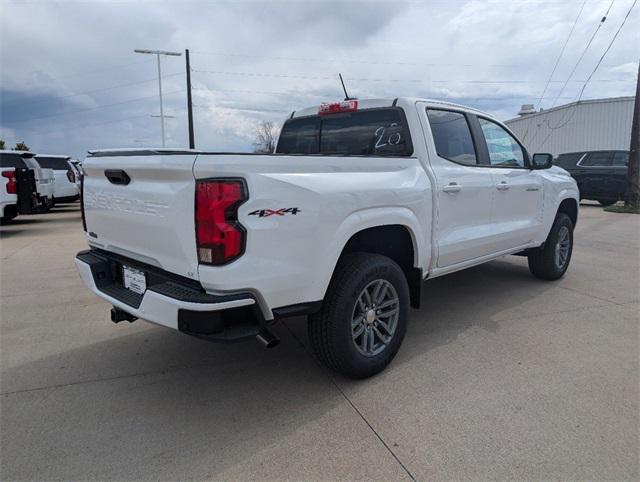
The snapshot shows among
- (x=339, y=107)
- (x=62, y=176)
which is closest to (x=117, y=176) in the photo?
(x=339, y=107)

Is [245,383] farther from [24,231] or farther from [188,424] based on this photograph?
[24,231]

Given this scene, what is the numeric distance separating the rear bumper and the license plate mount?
37 millimetres

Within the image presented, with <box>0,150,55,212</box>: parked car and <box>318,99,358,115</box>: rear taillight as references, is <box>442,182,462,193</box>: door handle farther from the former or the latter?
<box>0,150,55,212</box>: parked car

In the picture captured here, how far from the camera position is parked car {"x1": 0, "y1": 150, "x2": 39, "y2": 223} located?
30.9 feet

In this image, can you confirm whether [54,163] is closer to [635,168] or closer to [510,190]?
[510,190]

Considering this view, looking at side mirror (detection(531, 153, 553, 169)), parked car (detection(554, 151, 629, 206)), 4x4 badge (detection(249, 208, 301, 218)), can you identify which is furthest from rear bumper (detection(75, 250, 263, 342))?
parked car (detection(554, 151, 629, 206))

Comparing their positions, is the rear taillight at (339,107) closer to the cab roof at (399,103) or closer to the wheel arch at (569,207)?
the cab roof at (399,103)

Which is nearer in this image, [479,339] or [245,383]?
[245,383]

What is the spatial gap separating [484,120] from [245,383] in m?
3.35

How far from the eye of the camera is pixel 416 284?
3.47m

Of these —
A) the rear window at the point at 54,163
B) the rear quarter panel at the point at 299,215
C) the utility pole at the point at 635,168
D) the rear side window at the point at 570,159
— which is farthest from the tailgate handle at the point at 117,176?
the rear side window at the point at 570,159

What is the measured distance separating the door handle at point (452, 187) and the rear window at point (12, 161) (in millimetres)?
10042

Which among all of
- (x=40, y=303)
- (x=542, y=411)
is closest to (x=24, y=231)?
(x=40, y=303)

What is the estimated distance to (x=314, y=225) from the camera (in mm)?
2561
